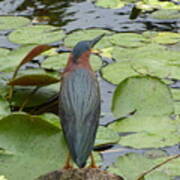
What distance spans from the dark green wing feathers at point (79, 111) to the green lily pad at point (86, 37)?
1.45 m

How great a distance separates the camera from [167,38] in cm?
437

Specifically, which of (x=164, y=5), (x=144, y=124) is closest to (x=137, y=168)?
(x=144, y=124)

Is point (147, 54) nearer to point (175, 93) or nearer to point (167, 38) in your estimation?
point (167, 38)

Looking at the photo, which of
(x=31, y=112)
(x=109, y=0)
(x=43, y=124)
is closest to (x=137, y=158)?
(x=43, y=124)

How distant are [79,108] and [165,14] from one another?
2408mm

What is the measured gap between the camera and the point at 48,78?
328cm

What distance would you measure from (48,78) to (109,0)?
2048 mm

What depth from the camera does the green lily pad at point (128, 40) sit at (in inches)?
168

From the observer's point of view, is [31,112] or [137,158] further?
[31,112]

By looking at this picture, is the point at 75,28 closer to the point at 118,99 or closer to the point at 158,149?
the point at 118,99

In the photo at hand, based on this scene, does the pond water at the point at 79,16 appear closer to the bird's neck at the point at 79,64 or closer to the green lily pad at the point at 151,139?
the green lily pad at the point at 151,139

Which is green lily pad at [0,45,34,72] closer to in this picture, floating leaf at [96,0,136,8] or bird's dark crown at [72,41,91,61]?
bird's dark crown at [72,41,91,61]

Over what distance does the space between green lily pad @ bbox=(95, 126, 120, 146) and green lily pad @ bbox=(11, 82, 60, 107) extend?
1.46 ft

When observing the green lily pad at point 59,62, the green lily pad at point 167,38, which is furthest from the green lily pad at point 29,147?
the green lily pad at point 167,38
